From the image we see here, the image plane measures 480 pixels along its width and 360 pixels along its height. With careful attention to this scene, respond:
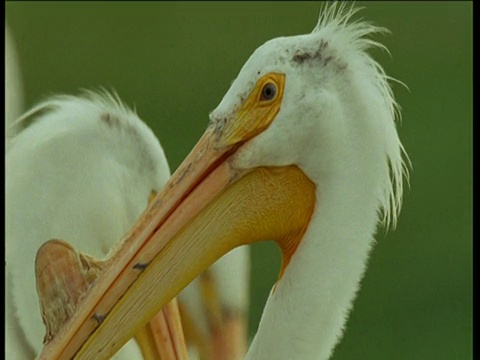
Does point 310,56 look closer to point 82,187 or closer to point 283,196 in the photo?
point 283,196

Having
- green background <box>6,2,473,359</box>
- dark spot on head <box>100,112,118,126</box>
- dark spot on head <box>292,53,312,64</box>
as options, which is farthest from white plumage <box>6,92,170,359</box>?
green background <box>6,2,473,359</box>

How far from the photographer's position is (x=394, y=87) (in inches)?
239

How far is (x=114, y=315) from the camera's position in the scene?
2096 millimetres

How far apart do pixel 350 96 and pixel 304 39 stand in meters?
0.14

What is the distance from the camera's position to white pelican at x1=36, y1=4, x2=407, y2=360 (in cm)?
208

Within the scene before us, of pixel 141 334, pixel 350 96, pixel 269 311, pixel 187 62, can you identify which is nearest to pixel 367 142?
pixel 350 96

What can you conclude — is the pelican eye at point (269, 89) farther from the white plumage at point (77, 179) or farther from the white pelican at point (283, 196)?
the white plumage at point (77, 179)

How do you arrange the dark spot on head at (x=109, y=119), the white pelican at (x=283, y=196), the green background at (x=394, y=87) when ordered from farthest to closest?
the green background at (x=394, y=87)
the dark spot on head at (x=109, y=119)
the white pelican at (x=283, y=196)

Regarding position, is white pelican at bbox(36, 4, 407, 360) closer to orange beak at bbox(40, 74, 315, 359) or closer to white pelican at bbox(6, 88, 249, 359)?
orange beak at bbox(40, 74, 315, 359)

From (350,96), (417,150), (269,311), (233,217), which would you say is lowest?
(417,150)

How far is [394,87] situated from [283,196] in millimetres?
4069

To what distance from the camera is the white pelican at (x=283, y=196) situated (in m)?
2.08

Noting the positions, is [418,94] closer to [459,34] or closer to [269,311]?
[459,34]

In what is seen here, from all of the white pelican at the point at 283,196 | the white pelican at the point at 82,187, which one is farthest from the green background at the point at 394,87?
the white pelican at the point at 283,196
